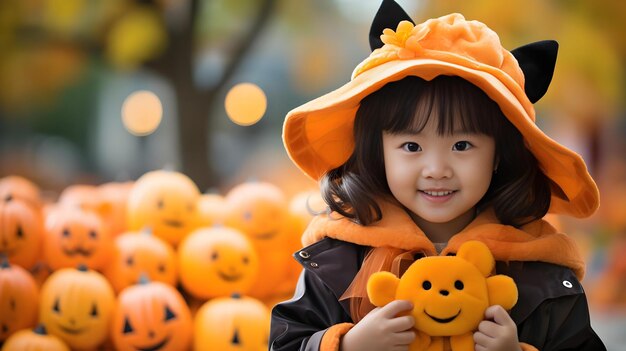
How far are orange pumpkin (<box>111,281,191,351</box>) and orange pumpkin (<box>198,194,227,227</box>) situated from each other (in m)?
0.38

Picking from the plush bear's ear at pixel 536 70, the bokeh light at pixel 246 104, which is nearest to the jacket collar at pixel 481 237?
the plush bear's ear at pixel 536 70

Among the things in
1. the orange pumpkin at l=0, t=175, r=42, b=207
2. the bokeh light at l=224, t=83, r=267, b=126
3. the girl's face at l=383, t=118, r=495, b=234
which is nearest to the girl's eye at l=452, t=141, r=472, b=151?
the girl's face at l=383, t=118, r=495, b=234

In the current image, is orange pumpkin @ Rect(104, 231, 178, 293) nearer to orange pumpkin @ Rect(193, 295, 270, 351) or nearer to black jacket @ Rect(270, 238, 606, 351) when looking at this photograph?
orange pumpkin @ Rect(193, 295, 270, 351)

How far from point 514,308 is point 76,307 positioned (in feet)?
4.94

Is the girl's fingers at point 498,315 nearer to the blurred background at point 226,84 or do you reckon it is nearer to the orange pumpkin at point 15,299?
the orange pumpkin at point 15,299

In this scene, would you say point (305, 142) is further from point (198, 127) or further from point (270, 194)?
point (198, 127)

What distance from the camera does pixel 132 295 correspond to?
2432 millimetres

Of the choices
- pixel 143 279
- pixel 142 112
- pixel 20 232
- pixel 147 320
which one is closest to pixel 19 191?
pixel 20 232

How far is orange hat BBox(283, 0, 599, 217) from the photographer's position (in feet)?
4.06

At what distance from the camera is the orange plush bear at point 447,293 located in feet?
3.76

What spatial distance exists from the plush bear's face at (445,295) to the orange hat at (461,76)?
27 centimetres

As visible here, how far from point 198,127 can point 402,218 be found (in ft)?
9.17

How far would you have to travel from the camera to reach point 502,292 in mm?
1174

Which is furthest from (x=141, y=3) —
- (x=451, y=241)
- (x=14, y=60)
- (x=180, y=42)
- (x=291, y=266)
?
(x=451, y=241)
